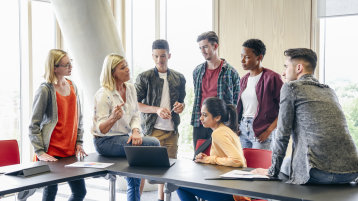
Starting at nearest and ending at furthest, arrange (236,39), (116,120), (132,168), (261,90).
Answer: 1. (132,168)
2. (116,120)
3. (261,90)
4. (236,39)

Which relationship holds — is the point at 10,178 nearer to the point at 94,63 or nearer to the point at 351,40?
the point at 94,63

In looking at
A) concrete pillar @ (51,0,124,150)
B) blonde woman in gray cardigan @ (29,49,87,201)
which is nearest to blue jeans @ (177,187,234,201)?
blonde woman in gray cardigan @ (29,49,87,201)

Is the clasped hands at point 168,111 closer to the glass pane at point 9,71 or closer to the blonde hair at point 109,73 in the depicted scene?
the blonde hair at point 109,73

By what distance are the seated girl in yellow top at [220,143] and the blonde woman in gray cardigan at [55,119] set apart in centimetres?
94

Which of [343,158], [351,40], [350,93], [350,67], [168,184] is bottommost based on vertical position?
[168,184]

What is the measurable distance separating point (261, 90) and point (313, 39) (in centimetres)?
172

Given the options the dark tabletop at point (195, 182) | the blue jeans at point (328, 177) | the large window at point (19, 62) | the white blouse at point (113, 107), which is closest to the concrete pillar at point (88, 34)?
the large window at point (19, 62)

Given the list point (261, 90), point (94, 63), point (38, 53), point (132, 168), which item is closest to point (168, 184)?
point (132, 168)

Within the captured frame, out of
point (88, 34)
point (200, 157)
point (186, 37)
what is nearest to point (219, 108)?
point (200, 157)

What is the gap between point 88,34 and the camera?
4.98 meters

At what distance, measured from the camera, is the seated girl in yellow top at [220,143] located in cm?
289

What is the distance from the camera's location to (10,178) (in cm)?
259

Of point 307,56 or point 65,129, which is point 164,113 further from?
point 307,56

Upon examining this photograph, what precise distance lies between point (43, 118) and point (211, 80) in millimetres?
1651
